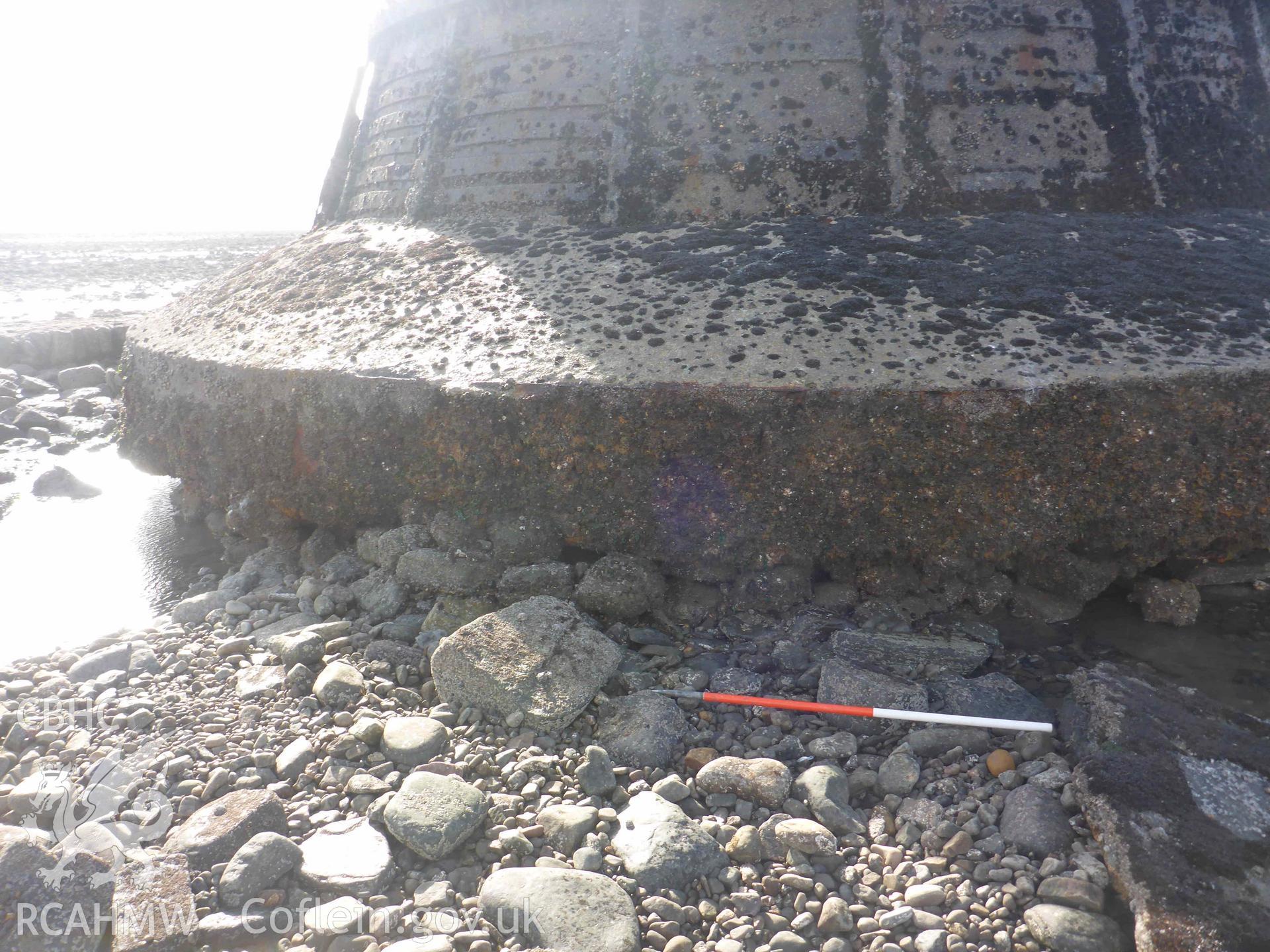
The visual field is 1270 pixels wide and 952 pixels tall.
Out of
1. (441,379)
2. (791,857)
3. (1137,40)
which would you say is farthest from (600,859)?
(1137,40)

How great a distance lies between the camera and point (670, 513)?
2.69m

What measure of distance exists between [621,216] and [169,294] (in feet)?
38.9

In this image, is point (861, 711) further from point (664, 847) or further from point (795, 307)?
point (795, 307)

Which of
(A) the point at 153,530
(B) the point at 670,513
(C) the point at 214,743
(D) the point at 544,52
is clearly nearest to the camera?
(C) the point at 214,743

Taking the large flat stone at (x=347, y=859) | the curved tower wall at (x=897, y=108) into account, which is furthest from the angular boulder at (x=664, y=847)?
the curved tower wall at (x=897, y=108)

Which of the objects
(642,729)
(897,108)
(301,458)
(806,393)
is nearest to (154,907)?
(642,729)

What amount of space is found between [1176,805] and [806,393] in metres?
1.35

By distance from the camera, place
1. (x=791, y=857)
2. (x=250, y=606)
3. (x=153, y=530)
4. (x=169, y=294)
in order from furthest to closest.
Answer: (x=169, y=294) < (x=153, y=530) < (x=250, y=606) < (x=791, y=857)

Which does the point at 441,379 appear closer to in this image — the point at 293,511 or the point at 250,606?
the point at 293,511

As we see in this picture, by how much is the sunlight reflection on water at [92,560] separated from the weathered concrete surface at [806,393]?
2.48 ft

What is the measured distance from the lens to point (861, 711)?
2.30 meters

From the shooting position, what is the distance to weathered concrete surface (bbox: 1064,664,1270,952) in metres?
1.62

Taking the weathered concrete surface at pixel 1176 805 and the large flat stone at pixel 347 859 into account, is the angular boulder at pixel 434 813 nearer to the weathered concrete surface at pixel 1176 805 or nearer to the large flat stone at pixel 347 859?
the large flat stone at pixel 347 859

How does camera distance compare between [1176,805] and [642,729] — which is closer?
[1176,805]
